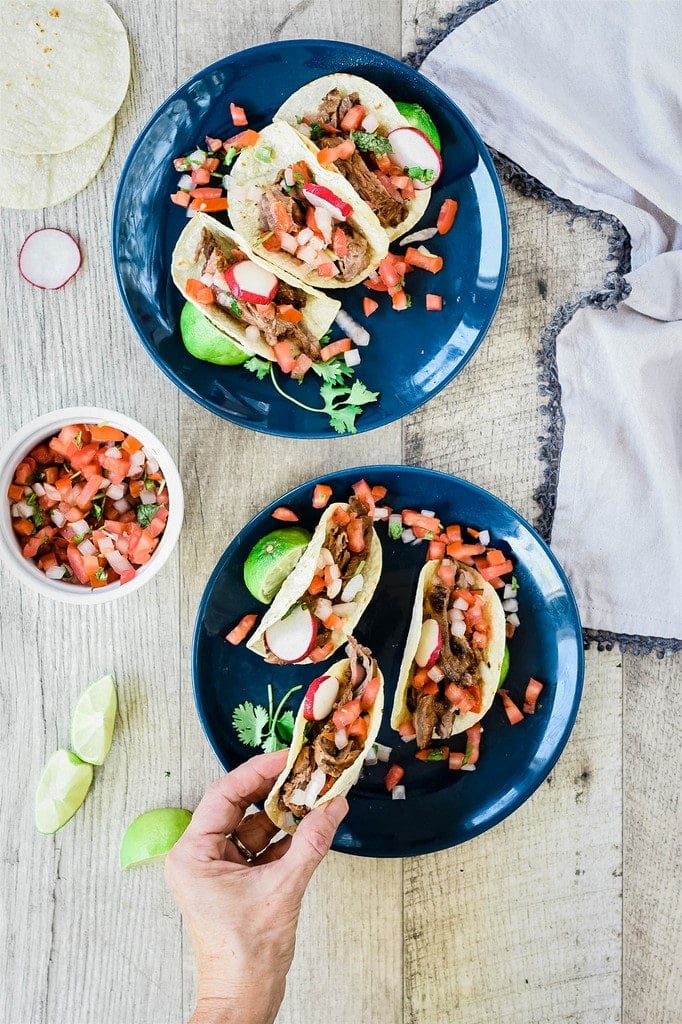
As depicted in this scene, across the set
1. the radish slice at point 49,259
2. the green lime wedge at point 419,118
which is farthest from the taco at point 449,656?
the radish slice at point 49,259

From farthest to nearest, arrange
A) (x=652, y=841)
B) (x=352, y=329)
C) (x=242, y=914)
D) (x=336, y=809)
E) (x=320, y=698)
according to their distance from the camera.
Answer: (x=652, y=841), (x=352, y=329), (x=320, y=698), (x=336, y=809), (x=242, y=914)

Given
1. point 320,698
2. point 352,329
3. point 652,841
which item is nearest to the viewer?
point 320,698

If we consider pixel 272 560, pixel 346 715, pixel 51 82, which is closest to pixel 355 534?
pixel 272 560


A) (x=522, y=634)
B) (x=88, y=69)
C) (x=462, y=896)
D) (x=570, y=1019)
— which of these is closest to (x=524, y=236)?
(x=522, y=634)

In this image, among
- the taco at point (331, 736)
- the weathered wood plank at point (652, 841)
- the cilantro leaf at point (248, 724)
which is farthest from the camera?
the weathered wood plank at point (652, 841)

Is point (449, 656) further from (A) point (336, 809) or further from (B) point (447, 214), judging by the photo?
(B) point (447, 214)

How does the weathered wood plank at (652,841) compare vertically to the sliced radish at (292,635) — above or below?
below

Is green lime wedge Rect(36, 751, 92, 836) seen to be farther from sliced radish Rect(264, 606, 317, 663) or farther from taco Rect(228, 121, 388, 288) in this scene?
taco Rect(228, 121, 388, 288)

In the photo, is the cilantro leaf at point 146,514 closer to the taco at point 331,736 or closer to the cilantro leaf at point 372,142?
the taco at point 331,736
